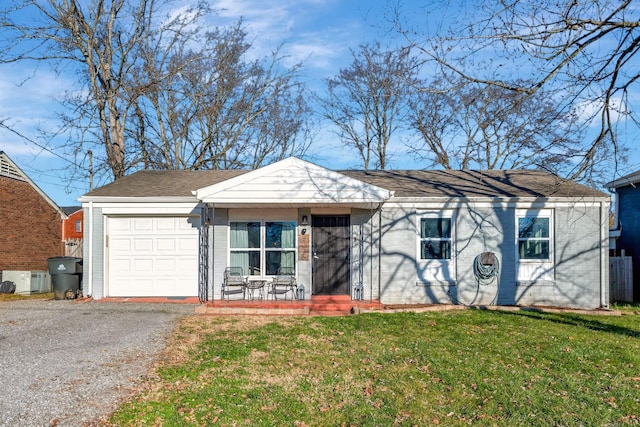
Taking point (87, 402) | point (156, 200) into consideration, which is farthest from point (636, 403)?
point (156, 200)

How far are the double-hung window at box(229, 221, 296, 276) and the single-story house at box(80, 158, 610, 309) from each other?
3cm

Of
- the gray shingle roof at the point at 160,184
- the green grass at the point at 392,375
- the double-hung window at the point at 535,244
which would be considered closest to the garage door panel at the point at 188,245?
the gray shingle roof at the point at 160,184

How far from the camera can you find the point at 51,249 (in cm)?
2130

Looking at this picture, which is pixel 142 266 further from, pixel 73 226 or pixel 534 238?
pixel 73 226

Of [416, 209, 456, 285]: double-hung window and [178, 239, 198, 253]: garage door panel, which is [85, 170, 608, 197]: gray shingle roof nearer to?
[416, 209, 456, 285]: double-hung window

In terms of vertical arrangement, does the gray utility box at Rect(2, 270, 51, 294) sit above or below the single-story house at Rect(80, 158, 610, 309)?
below

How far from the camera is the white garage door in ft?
41.9

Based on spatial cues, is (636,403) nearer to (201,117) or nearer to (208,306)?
(208,306)

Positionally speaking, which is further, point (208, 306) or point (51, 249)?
point (51, 249)

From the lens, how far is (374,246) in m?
12.7

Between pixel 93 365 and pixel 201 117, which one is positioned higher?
pixel 201 117

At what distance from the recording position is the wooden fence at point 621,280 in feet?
48.7

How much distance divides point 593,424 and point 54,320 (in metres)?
9.25

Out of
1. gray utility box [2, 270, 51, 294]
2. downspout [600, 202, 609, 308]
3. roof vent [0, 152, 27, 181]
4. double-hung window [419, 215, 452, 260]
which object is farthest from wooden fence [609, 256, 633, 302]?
roof vent [0, 152, 27, 181]
